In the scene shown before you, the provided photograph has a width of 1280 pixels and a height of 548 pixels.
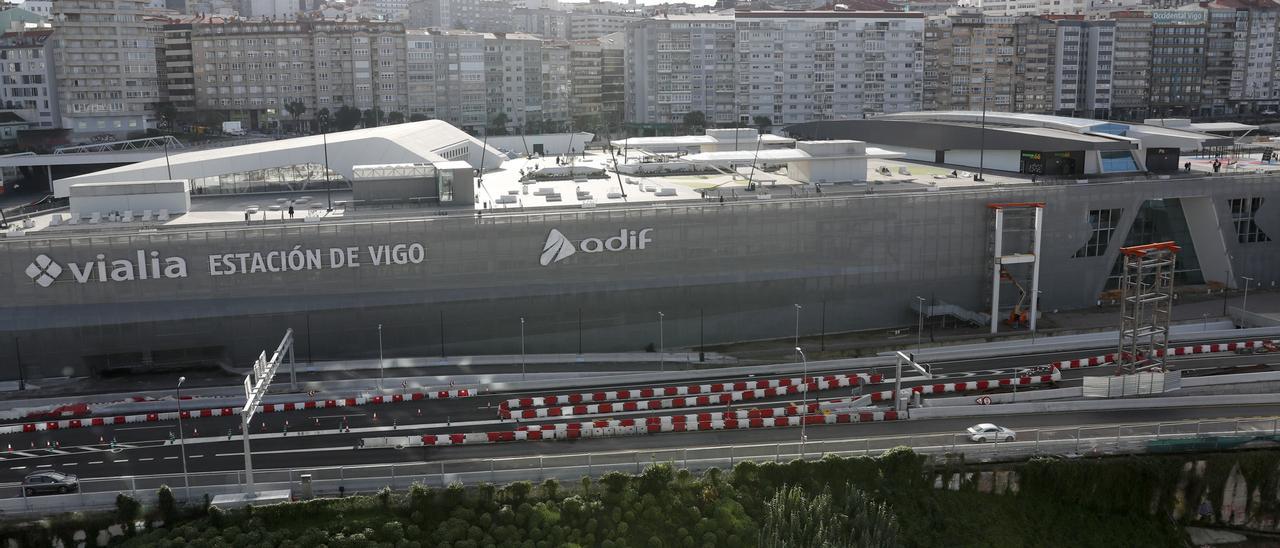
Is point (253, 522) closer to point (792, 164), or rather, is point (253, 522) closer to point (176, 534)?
point (176, 534)

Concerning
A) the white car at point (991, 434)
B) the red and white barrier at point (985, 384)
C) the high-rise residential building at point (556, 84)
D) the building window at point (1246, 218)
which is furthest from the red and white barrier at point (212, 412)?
the high-rise residential building at point (556, 84)

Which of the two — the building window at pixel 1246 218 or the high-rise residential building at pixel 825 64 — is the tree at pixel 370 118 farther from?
the building window at pixel 1246 218

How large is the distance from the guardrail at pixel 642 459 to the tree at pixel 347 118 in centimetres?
7558

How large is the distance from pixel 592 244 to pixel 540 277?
2694mm

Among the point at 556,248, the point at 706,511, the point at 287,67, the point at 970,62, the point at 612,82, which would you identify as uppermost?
the point at 970,62

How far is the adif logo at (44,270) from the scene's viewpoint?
43531 mm

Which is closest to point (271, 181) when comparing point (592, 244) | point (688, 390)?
point (592, 244)

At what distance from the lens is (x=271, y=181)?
57.2m

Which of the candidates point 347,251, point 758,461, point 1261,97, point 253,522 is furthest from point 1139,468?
point 1261,97

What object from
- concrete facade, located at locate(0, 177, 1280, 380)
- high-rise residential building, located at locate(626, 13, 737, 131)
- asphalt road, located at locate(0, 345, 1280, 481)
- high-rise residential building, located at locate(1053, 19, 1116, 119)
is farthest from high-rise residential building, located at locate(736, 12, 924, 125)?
asphalt road, located at locate(0, 345, 1280, 481)

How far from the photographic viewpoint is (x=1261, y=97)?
12862 centimetres

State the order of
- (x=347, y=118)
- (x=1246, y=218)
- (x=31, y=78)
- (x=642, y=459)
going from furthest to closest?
1. (x=347, y=118)
2. (x=31, y=78)
3. (x=1246, y=218)
4. (x=642, y=459)

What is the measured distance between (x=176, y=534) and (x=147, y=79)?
254ft

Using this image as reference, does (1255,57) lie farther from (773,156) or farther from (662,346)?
(662,346)
